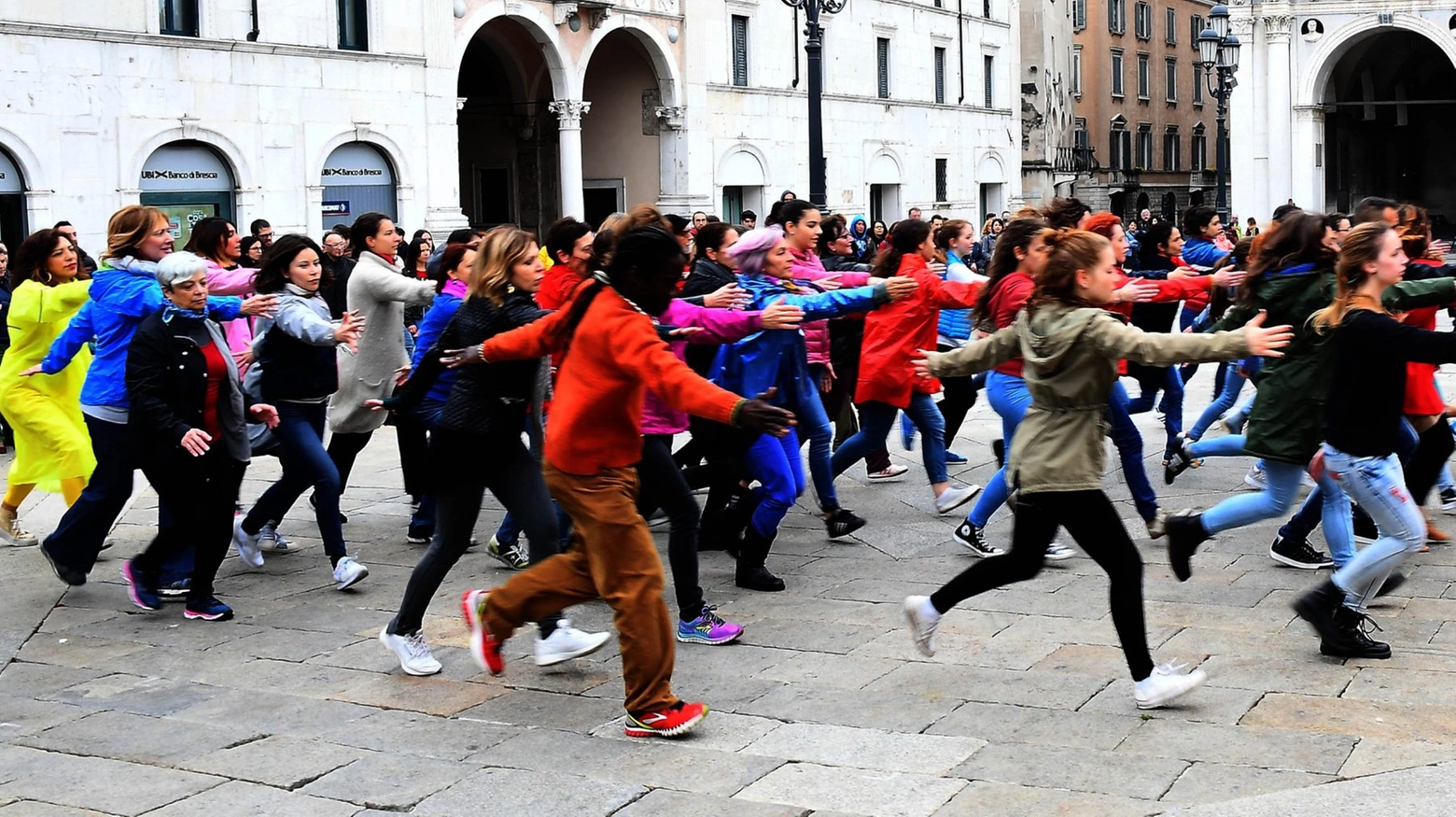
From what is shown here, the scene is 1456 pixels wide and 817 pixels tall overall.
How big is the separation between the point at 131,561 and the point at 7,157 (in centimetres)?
1582

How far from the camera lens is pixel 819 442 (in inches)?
358

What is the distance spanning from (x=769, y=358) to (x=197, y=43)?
17859 millimetres

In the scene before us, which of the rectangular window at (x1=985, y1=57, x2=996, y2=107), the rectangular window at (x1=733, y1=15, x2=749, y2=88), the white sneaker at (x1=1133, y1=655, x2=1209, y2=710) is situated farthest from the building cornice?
the rectangular window at (x1=985, y1=57, x2=996, y2=107)

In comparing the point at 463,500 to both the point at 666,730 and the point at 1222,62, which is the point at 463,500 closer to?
the point at 666,730

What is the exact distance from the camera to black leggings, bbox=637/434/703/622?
22.4ft

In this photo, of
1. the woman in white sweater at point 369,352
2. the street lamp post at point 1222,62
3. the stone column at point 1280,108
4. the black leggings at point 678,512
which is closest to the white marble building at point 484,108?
the stone column at point 1280,108

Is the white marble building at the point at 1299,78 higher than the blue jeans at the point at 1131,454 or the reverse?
higher

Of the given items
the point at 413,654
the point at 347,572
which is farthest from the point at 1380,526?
the point at 347,572

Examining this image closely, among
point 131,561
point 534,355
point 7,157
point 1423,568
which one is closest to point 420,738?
point 534,355

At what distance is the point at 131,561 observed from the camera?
26.2 ft

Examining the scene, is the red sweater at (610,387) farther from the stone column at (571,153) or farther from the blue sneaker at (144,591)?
the stone column at (571,153)

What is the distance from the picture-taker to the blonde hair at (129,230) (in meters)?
7.79

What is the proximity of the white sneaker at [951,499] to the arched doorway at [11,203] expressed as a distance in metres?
16.2

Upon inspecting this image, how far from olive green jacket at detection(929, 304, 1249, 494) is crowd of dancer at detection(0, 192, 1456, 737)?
0.5 inches
